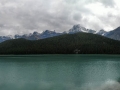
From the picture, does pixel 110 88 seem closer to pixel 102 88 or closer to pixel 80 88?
pixel 102 88

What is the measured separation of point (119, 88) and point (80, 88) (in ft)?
30.0

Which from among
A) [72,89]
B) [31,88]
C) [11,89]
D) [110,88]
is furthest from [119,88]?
[11,89]

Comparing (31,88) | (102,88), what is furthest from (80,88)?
(31,88)

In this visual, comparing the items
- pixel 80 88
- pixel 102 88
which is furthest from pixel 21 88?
pixel 102 88

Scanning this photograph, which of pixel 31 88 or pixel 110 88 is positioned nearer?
pixel 110 88

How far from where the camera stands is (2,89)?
49.0 meters

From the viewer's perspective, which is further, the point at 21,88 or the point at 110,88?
the point at 21,88

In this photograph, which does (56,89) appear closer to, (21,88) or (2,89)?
(21,88)

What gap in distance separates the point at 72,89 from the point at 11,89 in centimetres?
1508

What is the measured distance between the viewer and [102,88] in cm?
4738

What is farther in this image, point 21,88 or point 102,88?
point 21,88

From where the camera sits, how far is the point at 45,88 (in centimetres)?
4947

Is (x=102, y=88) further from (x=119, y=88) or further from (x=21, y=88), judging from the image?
(x=21, y=88)

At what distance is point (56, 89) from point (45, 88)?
313 cm
